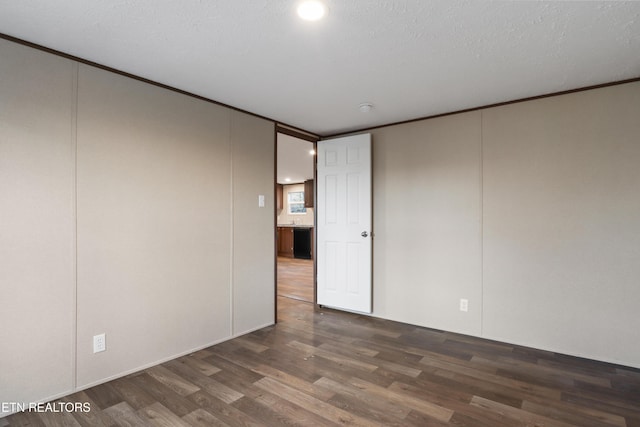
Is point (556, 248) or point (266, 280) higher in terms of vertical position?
point (556, 248)

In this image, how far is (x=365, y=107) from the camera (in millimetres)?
3277

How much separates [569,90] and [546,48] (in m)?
0.97

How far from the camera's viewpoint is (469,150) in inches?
133

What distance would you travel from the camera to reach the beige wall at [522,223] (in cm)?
269

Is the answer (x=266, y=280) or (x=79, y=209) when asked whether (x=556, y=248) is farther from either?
(x=79, y=209)

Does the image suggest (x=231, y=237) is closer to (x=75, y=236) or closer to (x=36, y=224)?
(x=75, y=236)

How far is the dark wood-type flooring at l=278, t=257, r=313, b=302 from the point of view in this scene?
16.7 feet

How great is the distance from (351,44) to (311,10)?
1.39ft

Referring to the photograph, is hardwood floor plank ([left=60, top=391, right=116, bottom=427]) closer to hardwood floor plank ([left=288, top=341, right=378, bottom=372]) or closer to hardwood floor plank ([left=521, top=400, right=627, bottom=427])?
hardwood floor plank ([left=288, top=341, right=378, bottom=372])

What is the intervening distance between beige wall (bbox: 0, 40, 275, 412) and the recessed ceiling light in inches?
61.4

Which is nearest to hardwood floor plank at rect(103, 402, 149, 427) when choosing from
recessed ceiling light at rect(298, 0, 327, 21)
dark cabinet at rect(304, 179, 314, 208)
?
recessed ceiling light at rect(298, 0, 327, 21)

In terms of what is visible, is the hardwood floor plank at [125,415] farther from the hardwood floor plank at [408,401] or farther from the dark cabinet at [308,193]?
the dark cabinet at [308,193]

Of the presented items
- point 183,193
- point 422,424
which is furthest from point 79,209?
point 422,424

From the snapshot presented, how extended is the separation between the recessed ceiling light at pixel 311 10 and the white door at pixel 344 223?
7.18ft
